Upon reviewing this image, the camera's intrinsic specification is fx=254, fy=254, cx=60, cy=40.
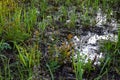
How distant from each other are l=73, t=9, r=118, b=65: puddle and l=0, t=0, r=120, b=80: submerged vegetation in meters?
0.09

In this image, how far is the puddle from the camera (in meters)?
3.21

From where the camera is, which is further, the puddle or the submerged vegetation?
the puddle

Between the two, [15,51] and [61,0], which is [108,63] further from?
[61,0]

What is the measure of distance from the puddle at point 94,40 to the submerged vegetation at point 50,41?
0.28 feet

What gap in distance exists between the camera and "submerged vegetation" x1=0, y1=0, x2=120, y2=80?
9.62 ft

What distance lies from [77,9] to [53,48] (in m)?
1.27

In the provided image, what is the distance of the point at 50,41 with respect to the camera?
348 cm

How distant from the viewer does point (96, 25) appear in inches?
153

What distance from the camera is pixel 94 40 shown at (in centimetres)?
357

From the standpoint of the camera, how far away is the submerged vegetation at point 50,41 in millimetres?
2932

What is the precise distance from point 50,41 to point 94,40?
2.04ft

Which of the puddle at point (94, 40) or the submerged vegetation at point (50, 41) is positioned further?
the puddle at point (94, 40)

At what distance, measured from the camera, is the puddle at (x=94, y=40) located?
321 cm

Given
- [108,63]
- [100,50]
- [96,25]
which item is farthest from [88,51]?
[96,25]
